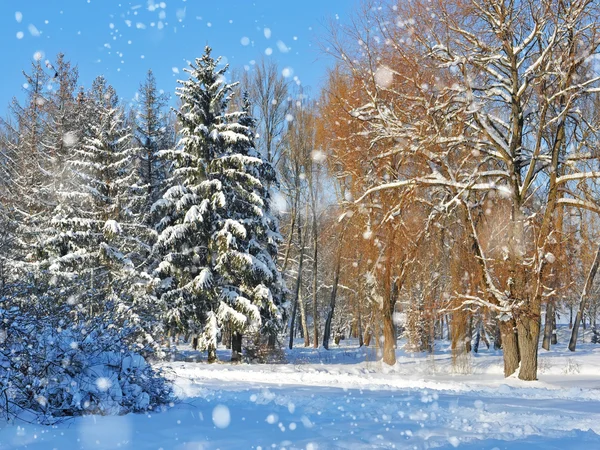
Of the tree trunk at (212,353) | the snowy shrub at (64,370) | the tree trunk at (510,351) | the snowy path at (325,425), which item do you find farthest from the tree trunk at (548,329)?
the snowy shrub at (64,370)

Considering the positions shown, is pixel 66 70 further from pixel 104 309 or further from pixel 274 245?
pixel 104 309

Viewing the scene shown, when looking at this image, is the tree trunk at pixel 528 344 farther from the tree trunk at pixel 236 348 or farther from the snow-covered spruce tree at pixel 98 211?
the snow-covered spruce tree at pixel 98 211

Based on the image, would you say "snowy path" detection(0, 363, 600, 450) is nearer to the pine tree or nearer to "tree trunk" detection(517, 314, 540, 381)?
"tree trunk" detection(517, 314, 540, 381)

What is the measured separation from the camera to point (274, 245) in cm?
2406

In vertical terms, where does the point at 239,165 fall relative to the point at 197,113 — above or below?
below

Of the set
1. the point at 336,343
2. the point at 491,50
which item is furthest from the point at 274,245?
the point at 336,343

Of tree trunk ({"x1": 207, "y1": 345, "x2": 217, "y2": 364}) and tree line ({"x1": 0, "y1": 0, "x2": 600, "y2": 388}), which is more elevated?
tree line ({"x1": 0, "y1": 0, "x2": 600, "y2": 388})

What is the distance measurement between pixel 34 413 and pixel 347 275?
42.9 feet

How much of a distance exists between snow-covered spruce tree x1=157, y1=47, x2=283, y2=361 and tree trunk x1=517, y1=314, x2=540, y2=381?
34.9 ft

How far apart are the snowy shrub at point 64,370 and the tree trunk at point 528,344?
8.80m

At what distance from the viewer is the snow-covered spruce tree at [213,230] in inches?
815

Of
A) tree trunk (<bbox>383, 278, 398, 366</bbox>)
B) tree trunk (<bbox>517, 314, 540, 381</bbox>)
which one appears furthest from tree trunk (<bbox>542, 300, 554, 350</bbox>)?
tree trunk (<bbox>517, 314, 540, 381</bbox>)

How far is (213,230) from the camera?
71.3 ft

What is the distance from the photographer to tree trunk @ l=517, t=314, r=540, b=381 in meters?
12.2
